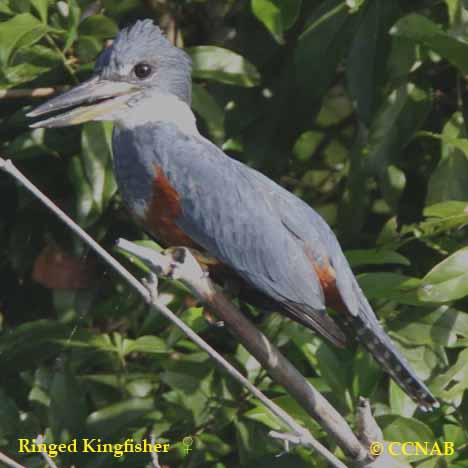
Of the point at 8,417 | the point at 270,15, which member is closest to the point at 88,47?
the point at 270,15

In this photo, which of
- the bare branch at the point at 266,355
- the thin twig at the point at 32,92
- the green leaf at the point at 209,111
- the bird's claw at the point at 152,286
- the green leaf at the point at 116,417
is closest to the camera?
the bird's claw at the point at 152,286

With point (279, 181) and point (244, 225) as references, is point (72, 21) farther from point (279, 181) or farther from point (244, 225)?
point (279, 181)

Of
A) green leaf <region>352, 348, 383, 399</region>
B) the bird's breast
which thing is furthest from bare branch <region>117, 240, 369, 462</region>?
green leaf <region>352, 348, 383, 399</region>

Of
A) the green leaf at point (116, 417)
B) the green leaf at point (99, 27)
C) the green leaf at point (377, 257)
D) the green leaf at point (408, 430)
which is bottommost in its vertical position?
the green leaf at point (116, 417)

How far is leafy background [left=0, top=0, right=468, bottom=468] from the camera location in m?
3.52

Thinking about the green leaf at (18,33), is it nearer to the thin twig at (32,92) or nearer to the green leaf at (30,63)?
the green leaf at (30,63)

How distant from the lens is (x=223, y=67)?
380 cm

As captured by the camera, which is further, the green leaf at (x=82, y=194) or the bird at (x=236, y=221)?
the green leaf at (x=82, y=194)

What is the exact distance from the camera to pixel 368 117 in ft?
12.3

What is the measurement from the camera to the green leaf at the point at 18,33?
3.45 m

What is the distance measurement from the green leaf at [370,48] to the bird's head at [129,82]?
0.48m

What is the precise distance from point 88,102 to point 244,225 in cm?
56

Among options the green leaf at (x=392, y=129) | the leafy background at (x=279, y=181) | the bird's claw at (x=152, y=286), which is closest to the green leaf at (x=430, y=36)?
the leafy background at (x=279, y=181)

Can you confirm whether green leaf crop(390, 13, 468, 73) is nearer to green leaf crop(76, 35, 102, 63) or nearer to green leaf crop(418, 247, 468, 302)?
green leaf crop(418, 247, 468, 302)
